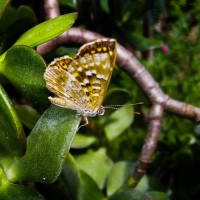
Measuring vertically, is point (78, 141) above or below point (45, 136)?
below

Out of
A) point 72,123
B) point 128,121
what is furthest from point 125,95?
point 72,123

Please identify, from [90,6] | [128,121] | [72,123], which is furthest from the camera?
[90,6]

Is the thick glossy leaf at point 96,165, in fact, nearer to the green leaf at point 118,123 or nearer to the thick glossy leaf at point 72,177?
the green leaf at point 118,123

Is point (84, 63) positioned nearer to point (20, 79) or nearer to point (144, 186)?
point (20, 79)

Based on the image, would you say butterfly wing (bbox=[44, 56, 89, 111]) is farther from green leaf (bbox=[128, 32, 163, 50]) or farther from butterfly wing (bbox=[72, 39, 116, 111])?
green leaf (bbox=[128, 32, 163, 50])

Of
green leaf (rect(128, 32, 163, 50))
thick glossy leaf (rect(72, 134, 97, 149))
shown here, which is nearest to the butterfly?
thick glossy leaf (rect(72, 134, 97, 149))

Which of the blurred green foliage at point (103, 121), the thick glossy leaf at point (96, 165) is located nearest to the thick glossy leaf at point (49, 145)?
the blurred green foliage at point (103, 121)
